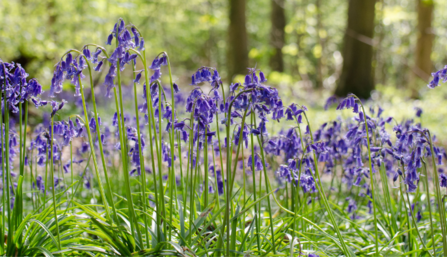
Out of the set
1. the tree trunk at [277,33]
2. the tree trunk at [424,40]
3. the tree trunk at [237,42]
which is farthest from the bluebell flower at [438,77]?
the tree trunk at [277,33]

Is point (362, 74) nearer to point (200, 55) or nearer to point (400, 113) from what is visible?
point (400, 113)

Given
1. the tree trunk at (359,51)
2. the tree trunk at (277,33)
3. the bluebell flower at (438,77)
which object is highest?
the tree trunk at (277,33)

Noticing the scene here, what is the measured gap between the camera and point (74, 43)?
33.4ft

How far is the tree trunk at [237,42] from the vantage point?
12.6 meters

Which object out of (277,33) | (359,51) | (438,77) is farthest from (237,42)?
(438,77)

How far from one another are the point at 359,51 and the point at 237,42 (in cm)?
421

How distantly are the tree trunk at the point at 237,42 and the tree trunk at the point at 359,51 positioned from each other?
352 cm

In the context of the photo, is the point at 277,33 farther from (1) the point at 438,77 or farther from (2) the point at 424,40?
(1) the point at 438,77

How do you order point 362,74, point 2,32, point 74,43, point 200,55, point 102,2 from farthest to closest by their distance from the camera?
point 200,55, point 362,74, point 74,43, point 102,2, point 2,32

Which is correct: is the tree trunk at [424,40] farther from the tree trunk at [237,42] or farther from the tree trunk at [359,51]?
the tree trunk at [237,42]

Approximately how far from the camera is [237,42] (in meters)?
12.8

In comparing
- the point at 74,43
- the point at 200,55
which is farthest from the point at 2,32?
the point at 200,55

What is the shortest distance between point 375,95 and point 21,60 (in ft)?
36.2

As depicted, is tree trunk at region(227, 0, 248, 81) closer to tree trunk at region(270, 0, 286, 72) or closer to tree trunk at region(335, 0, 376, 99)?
tree trunk at region(335, 0, 376, 99)
